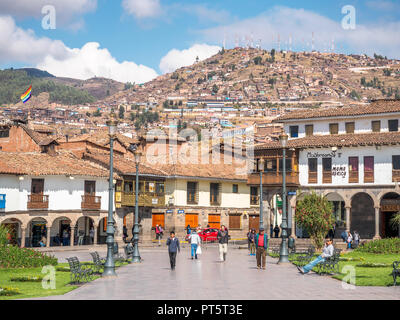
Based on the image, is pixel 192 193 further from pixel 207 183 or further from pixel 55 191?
pixel 55 191

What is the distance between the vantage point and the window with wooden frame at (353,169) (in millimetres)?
51906

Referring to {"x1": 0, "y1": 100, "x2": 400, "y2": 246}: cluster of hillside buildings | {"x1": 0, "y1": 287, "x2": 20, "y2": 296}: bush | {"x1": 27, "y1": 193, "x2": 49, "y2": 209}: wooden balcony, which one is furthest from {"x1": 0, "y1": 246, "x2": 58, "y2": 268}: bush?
{"x1": 27, "y1": 193, "x2": 49, "y2": 209}: wooden balcony

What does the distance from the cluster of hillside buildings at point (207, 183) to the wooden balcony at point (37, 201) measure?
8cm

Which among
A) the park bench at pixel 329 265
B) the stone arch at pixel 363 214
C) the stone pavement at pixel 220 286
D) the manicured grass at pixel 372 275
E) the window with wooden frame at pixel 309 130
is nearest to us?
the stone pavement at pixel 220 286

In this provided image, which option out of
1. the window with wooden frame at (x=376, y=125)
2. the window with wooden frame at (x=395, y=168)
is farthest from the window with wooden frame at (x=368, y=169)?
the window with wooden frame at (x=376, y=125)

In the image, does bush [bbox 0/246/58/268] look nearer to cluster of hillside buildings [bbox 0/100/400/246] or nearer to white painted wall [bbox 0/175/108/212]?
cluster of hillside buildings [bbox 0/100/400/246]

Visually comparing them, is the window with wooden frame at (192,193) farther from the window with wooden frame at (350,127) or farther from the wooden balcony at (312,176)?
the window with wooden frame at (350,127)

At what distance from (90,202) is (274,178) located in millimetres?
15698

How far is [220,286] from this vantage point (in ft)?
63.5

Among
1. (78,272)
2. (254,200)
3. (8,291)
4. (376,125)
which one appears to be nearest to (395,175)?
(376,125)

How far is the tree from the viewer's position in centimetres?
3706

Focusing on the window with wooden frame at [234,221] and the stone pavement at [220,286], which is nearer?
the stone pavement at [220,286]
